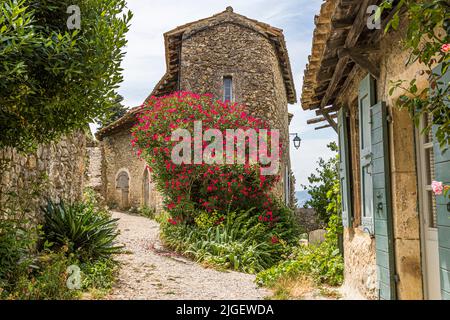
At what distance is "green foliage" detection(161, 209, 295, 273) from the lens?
28.1 feet

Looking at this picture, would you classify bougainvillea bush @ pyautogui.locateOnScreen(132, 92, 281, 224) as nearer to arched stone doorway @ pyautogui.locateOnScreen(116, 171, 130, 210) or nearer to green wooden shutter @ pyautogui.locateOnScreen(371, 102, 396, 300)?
green wooden shutter @ pyautogui.locateOnScreen(371, 102, 396, 300)

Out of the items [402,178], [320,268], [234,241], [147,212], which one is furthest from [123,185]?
[402,178]

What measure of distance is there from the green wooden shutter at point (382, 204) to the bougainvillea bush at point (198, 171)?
5999 mm

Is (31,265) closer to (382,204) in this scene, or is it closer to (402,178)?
(382,204)

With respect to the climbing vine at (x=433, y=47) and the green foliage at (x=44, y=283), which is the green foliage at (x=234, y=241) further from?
the climbing vine at (x=433, y=47)

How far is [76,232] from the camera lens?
6.74 meters

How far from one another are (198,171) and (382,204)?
21.7 feet

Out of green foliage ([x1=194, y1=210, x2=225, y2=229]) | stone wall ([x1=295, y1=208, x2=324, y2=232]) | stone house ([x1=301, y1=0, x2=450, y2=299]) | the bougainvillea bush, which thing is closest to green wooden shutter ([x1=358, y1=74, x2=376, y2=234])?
stone house ([x1=301, y1=0, x2=450, y2=299])

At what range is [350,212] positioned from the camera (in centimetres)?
564

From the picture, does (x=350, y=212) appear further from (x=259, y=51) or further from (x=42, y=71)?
(x=259, y=51)

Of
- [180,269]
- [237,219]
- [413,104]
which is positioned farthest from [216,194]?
[413,104]

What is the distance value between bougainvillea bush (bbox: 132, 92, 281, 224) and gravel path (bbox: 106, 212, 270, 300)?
1.47 metres

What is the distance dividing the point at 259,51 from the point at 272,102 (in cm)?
171

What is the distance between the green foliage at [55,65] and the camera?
346cm
